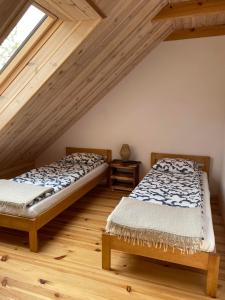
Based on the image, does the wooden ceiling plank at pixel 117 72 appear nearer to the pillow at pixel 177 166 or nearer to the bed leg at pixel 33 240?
the pillow at pixel 177 166

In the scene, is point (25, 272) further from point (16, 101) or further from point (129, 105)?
point (129, 105)

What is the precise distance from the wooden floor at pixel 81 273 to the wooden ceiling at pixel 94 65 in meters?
1.28

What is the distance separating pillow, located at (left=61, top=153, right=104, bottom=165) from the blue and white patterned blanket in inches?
38.3

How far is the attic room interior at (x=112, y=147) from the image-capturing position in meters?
1.85

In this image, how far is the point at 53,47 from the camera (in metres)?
2.15

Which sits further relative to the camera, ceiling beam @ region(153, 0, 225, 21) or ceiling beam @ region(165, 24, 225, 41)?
ceiling beam @ region(165, 24, 225, 41)

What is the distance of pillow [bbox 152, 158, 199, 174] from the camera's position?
3.28 metres

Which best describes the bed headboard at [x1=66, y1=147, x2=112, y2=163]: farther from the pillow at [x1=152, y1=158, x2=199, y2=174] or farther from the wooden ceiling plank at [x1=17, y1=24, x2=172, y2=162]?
the pillow at [x1=152, y1=158, x2=199, y2=174]

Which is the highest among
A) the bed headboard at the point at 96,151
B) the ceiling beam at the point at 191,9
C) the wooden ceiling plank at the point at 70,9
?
the ceiling beam at the point at 191,9

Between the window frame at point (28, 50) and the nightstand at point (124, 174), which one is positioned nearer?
the window frame at point (28, 50)

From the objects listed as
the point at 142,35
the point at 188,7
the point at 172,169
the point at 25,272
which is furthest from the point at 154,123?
the point at 25,272

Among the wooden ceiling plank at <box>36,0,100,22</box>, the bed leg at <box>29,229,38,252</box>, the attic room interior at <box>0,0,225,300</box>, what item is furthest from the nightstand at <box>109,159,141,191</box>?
the wooden ceiling plank at <box>36,0,100,22</box>

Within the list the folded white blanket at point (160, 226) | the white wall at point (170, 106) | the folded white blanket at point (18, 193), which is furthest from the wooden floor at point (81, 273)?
the white wall at point (170, 106)

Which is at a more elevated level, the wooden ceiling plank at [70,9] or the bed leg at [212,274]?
the wooden ceiling plank at [70,9]
